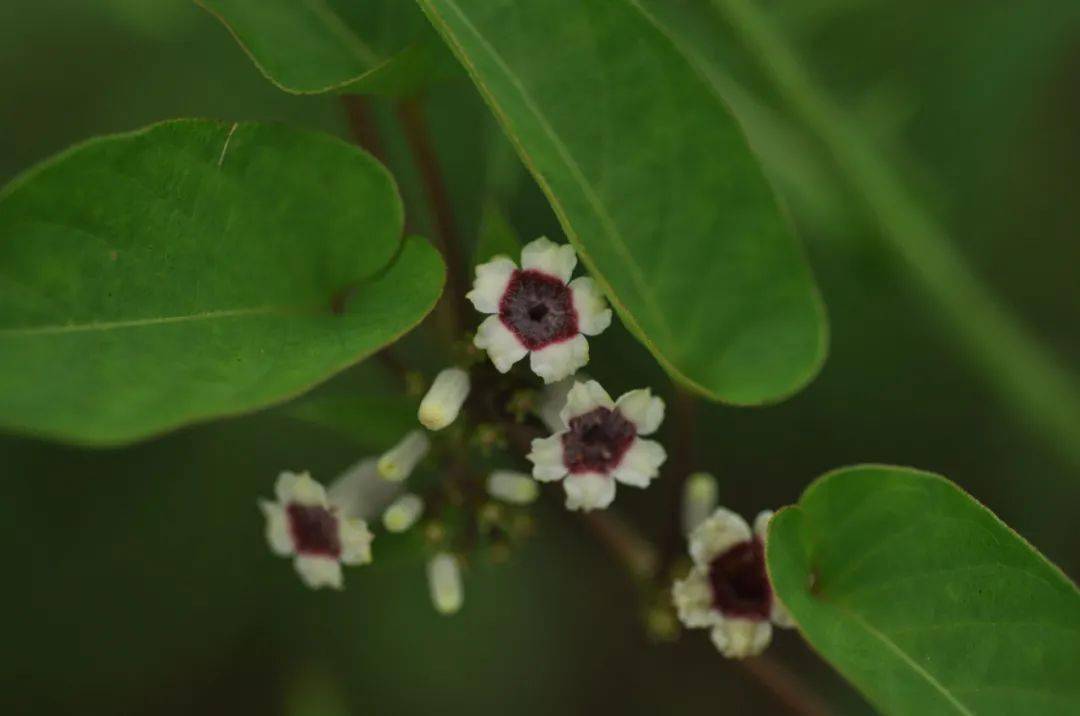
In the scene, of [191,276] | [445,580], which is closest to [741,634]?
[445,580]

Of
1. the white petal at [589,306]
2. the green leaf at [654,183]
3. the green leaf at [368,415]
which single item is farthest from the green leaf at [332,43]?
the green leaf at [368,415]

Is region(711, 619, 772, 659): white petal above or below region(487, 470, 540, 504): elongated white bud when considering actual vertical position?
below

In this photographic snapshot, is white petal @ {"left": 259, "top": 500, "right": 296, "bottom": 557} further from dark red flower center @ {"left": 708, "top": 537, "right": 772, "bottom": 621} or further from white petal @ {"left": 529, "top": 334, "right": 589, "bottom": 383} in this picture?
dark red flower center @ {"left": 708, "top": 537, "right": 772, "bottom": 621}

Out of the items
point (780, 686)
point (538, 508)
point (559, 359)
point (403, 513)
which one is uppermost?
point (559, 359)

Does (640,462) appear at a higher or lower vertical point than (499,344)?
lower

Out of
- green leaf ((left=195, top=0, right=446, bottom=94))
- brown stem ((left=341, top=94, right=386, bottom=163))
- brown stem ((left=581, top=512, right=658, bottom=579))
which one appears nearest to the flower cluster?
brown stem ((left=581, top=512, right=658, bottom=579))

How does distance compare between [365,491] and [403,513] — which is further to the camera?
[365,491]

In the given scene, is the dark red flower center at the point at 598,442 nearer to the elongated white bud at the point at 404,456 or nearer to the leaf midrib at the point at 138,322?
the elongated white bud at the point at 404,456

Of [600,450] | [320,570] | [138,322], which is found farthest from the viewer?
[320,570]

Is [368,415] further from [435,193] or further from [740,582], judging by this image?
[740,582]
